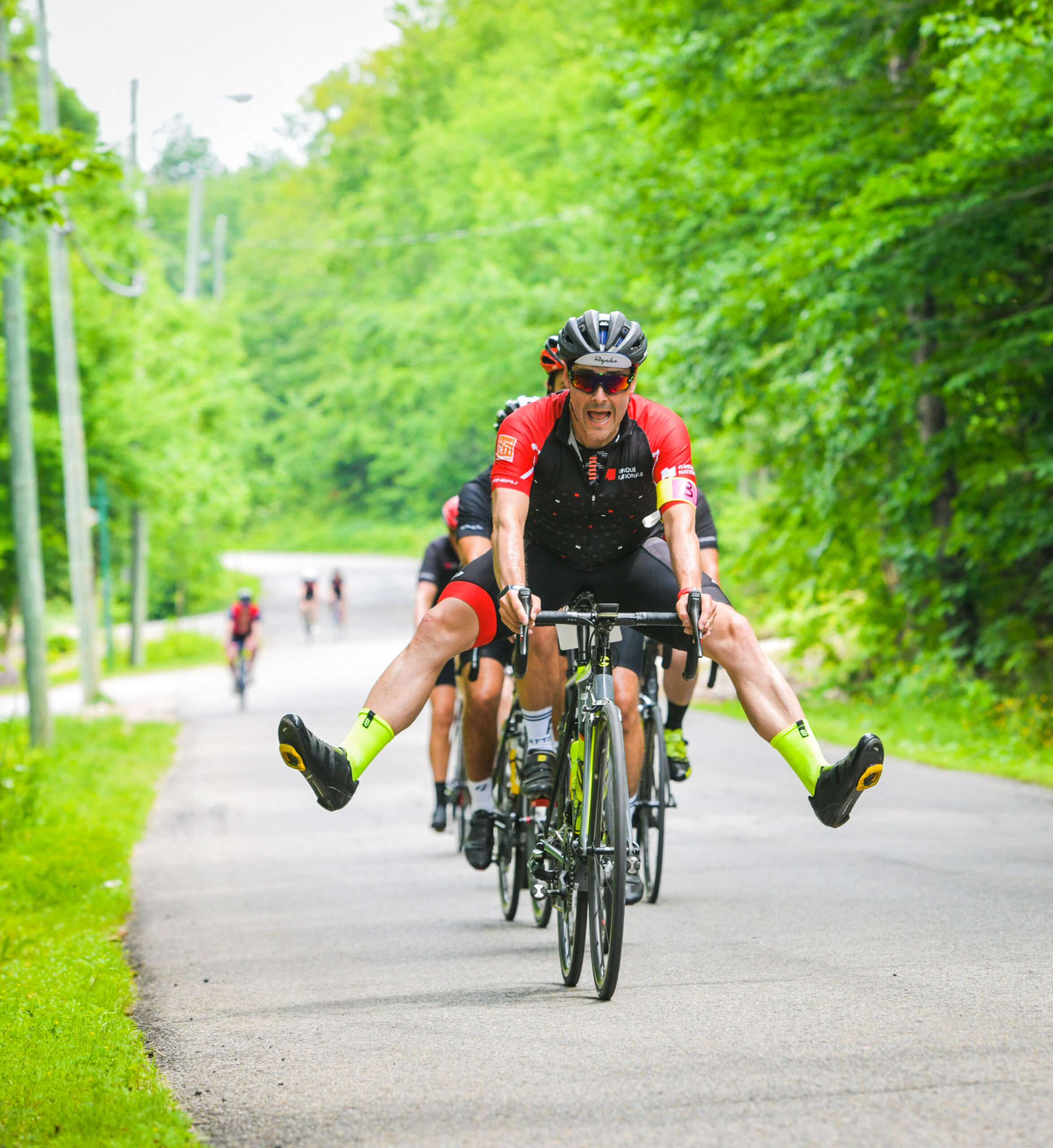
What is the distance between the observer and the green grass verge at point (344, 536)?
7475 cm

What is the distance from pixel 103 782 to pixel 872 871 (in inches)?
357

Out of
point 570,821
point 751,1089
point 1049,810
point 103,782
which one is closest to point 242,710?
point 103,782

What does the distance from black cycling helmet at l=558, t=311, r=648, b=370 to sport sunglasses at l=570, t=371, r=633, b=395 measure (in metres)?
0.04

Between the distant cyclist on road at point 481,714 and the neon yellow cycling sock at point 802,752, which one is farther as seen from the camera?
the distant cyclist on road at point 481,714

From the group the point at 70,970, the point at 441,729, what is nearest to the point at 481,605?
the point at 70,970

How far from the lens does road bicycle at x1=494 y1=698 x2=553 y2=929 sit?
6715 mm

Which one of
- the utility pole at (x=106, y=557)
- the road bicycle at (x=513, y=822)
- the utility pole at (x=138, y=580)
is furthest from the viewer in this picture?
the utility pole at (x=138, y=580)

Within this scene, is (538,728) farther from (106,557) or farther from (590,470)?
(106,557)

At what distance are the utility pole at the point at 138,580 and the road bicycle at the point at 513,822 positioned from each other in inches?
1098

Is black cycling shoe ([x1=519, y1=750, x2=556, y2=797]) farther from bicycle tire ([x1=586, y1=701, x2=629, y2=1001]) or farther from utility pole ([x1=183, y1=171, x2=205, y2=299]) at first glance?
utility pole ([x1=183, y1=171, x2=205, y2=299])

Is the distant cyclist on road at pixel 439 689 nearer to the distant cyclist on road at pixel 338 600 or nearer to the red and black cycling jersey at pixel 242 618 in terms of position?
the red and black cycling jersey at pixel 242 618

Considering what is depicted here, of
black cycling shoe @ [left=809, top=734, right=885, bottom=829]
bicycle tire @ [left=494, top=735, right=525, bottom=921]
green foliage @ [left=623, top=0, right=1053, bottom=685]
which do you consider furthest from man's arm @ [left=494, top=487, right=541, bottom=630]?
green foliage @ [left=623, top=0, right=1053, bottom=685]

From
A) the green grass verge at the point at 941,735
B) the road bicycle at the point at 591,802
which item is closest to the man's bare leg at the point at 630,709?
the road bicycle at the point at 591,802

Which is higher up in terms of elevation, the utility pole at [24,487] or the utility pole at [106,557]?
the utility pole at [24,487]
